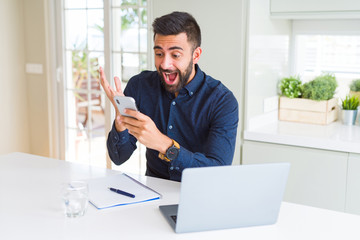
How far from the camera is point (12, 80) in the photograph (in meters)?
4.28

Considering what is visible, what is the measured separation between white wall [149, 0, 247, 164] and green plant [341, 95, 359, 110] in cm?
79

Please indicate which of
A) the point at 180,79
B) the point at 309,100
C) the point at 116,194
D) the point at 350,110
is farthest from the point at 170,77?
the point at 350,110

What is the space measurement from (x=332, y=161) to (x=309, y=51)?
1157 mm

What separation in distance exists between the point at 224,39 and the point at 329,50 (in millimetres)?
982

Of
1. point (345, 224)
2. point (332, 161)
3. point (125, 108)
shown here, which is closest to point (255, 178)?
→ point (345, 224)

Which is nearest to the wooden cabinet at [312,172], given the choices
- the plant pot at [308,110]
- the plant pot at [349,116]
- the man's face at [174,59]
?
the plant pot at [308,110]

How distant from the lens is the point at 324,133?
2.95m

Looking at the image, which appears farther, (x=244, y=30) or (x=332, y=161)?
(x=244, y=30)

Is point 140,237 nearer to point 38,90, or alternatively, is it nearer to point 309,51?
point 309,51

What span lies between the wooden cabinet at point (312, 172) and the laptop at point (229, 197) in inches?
53.5

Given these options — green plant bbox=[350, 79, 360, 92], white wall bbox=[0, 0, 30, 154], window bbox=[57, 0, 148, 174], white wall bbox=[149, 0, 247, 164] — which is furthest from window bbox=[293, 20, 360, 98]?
white wall bbox=[0, 0, 30, 154]

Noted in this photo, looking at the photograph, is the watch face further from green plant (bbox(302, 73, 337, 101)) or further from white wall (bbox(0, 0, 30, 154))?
white wall (bbox(0, 0, 30, 154))

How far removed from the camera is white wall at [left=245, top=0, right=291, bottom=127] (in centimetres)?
299

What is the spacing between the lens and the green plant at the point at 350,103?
127 inches
